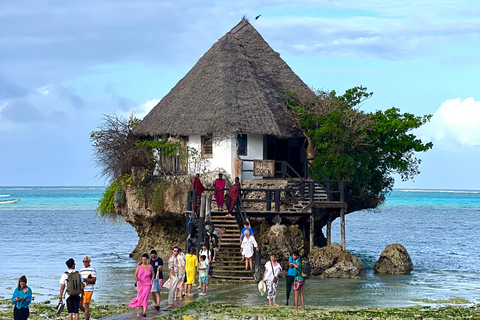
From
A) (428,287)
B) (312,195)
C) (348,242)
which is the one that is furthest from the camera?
(348,242)

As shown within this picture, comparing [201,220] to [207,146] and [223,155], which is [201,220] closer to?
[223,155]

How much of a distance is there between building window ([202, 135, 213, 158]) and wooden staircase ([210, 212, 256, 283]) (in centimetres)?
544

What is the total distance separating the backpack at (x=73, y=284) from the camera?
17266mm

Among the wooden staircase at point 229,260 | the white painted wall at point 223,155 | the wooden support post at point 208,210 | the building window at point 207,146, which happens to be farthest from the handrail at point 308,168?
the wooden support post at point 208,210

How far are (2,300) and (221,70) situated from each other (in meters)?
16.9

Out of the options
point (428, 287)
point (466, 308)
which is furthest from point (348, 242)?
point (466, 308)

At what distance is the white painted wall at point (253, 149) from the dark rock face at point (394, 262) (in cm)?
674

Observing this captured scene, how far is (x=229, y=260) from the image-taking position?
27.6 meters

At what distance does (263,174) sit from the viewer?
3366 cm

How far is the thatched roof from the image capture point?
110ft

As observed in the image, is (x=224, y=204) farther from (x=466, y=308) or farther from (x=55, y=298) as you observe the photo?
(x=466, y=308)

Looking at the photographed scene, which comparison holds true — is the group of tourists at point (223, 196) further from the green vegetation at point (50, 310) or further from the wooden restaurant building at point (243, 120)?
the green vegetation at point (50, 310)

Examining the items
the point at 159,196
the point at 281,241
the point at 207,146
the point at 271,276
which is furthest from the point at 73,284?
the point at 207,146

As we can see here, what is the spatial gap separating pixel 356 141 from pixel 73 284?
19.8 metres
